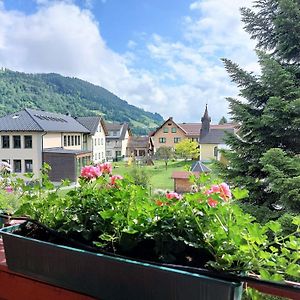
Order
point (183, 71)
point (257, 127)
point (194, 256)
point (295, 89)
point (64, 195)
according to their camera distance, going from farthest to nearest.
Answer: point (257, 127), point (295, 89), point (183, 71), point (64, 195), point (194, 256)

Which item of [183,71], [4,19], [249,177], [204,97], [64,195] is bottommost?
[249,177]

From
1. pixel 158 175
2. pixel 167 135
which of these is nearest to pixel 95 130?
pixel 167 135

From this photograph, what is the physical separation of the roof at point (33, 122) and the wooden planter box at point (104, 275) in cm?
830

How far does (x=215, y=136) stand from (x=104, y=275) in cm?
332

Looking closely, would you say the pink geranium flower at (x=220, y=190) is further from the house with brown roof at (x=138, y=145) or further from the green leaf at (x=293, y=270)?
the house with brown roof at (x=138, y=145)

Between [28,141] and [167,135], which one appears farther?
[28,141]

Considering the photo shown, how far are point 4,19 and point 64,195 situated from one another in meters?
2.57

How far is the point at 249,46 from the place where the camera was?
3.10 m

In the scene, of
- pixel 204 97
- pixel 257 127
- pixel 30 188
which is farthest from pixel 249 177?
pixel 30 188

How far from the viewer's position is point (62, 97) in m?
3.54

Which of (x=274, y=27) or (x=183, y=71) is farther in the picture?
(x=274, y=27)

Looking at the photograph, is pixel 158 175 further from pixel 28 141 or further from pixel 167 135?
pixel 28 141

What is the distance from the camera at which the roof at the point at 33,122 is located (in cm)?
858

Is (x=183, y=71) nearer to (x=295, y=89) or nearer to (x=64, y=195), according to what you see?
(x=295, y=89)
